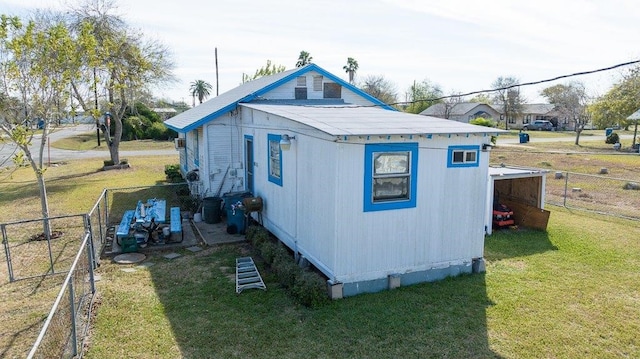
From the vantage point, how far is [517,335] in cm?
586

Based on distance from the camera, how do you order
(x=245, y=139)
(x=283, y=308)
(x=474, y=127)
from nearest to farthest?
(x=283, y=308) → (x=474, y=127) → (x=245, y=139)

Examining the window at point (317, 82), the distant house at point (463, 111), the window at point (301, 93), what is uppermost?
the distant house at point (463, 111)

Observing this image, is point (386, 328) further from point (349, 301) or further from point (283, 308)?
point (283, 308)

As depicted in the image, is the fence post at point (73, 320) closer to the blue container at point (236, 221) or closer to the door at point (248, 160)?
the blue container at point (236, 221)

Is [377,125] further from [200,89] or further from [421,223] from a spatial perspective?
[200,89]

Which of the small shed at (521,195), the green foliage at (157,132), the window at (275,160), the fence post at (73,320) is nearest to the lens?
the fence post at (73,320)

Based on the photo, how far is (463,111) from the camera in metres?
60.6

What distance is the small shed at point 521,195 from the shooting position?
10500mm

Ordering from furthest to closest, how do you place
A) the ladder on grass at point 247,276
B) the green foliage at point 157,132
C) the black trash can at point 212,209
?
the green foliage at point 157,132 → the black trash can at point 212,209 → the ladder on grass at point 247,276

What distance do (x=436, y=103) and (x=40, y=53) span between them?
60.4 m

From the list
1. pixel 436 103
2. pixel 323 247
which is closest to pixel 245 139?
pixel 323 247

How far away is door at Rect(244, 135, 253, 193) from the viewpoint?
11797 mm

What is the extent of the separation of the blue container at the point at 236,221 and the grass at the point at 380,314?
141 centimetres

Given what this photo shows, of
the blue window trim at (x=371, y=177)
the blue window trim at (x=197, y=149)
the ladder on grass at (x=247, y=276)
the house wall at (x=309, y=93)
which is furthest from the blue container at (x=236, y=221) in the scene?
the blue window trim at (x=371, y=177)
